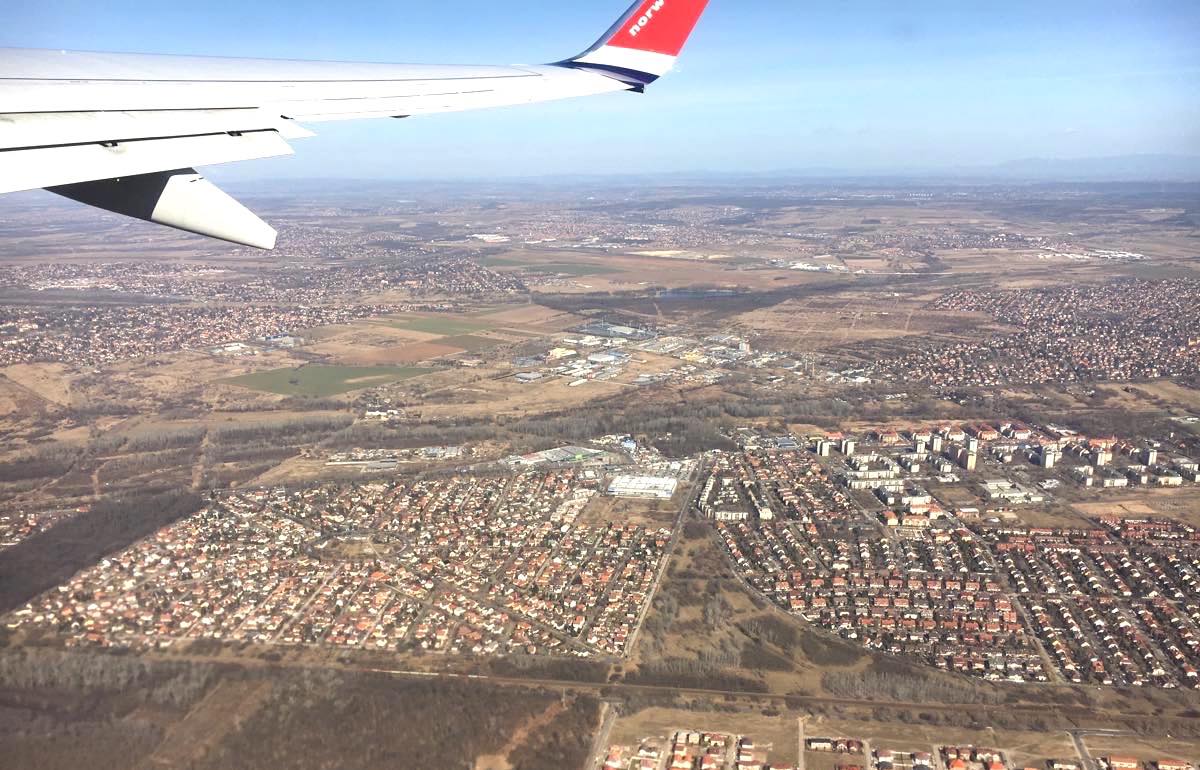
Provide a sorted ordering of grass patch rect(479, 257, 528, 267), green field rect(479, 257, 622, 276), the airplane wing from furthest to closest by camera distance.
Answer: grass patch rect(479, 257, 528, 267)
green field rect(479, 257, 622, 276)
the airplane wing

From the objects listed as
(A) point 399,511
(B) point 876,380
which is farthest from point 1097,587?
(B) point 876,380

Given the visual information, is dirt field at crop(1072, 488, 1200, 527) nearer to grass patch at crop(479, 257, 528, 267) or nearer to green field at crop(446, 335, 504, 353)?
green field at crop(446, 335, 504, 353)

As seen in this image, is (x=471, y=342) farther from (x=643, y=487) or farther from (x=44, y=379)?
(x=643, y=487)

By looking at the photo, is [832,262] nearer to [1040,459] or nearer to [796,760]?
[1040,459]

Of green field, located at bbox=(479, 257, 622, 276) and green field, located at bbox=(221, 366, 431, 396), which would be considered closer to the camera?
green field, located at bbox=(221, 366, 431, 396)

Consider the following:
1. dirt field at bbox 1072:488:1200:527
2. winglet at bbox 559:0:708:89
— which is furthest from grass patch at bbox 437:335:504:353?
winglet at bbox 559:0:708:89

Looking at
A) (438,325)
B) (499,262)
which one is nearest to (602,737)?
(438,325)

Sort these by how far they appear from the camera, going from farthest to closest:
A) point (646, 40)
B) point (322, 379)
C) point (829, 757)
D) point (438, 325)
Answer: point (438, 325) → point (322, 379) → point (829, 757) → point (646, 40)
